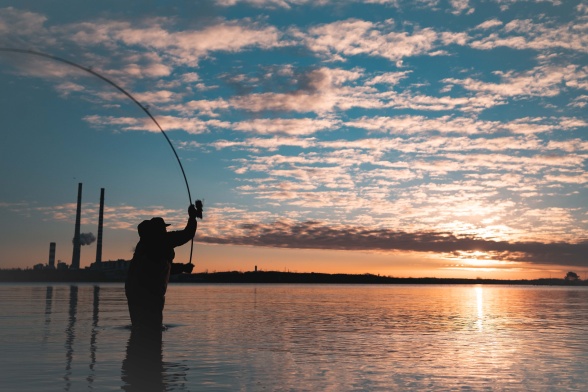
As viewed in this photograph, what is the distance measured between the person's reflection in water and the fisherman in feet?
3.10

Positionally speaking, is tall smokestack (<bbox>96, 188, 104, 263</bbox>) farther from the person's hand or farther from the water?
the person's hand

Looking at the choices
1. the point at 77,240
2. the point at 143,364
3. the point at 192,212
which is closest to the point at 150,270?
the point at 192,212

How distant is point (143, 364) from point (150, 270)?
8050mm

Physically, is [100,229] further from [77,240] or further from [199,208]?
[199,208]

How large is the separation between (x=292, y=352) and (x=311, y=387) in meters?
5.69

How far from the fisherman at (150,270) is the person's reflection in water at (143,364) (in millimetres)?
944

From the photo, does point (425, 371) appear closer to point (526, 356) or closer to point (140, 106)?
point (526, 356)

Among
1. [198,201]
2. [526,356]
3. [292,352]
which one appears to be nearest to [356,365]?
[292,352]

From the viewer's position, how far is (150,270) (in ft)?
75.9

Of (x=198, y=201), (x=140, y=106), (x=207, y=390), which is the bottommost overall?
(x=207, y=390)

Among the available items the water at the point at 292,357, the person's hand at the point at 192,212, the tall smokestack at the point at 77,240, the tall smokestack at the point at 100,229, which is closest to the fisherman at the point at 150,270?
the water at the point at 292,357

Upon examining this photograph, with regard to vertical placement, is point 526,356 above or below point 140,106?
below

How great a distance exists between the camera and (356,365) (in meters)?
15.9

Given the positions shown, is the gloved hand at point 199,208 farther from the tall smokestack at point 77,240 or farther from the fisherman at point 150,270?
the tall smokestack at point 77,240
